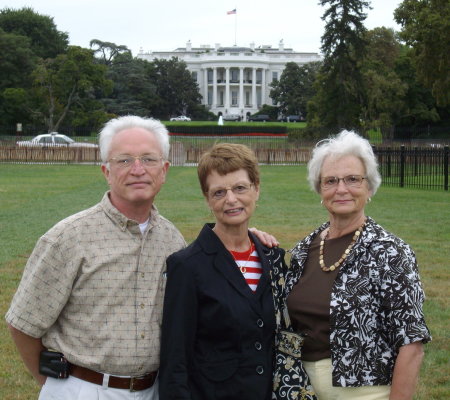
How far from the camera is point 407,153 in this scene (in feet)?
75.8

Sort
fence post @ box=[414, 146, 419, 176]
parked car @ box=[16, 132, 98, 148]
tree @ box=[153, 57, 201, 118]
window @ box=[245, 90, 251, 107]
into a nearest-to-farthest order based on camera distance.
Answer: fence post @ box=[414, 146, 419, 176] < parked car @ box=[16, 132, 98, 148] < tree @ box=[153, 57, 201, 118] < window @ box=[245, 90, 251, 107]

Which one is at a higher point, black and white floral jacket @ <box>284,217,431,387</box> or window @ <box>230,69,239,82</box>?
window @ <box>230,69,239,82</box>

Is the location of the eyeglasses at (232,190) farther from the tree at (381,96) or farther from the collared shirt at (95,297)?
the tree at (381,96)

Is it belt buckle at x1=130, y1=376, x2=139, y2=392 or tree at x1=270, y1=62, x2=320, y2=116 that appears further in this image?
tree at x1=270, y1=62, x2=320, y2=116

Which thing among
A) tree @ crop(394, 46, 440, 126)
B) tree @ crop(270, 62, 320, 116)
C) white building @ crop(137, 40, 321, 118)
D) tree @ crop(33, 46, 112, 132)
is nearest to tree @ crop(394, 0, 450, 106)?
tree @ crop(33, 46, 112, 132)

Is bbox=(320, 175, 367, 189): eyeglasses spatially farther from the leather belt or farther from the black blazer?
the leather belt

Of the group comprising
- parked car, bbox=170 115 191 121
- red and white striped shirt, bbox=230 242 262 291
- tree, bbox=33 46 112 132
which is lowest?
red and white striped shirt, bbox=230 242 262 291

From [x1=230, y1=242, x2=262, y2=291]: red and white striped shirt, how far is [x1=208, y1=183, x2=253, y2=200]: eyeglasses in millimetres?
235

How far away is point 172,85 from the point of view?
3548 inches

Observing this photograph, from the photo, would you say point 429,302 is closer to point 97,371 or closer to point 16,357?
point 16,357

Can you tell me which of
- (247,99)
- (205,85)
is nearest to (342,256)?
(247,99)

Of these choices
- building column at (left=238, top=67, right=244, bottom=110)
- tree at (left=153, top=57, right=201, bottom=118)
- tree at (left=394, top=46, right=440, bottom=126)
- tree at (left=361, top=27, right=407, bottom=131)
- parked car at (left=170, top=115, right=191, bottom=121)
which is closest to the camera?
tree at (left=361, top=27, right=407, bottom=131)

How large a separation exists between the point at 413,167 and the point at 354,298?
22.5 metres

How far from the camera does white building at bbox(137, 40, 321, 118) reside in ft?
389
